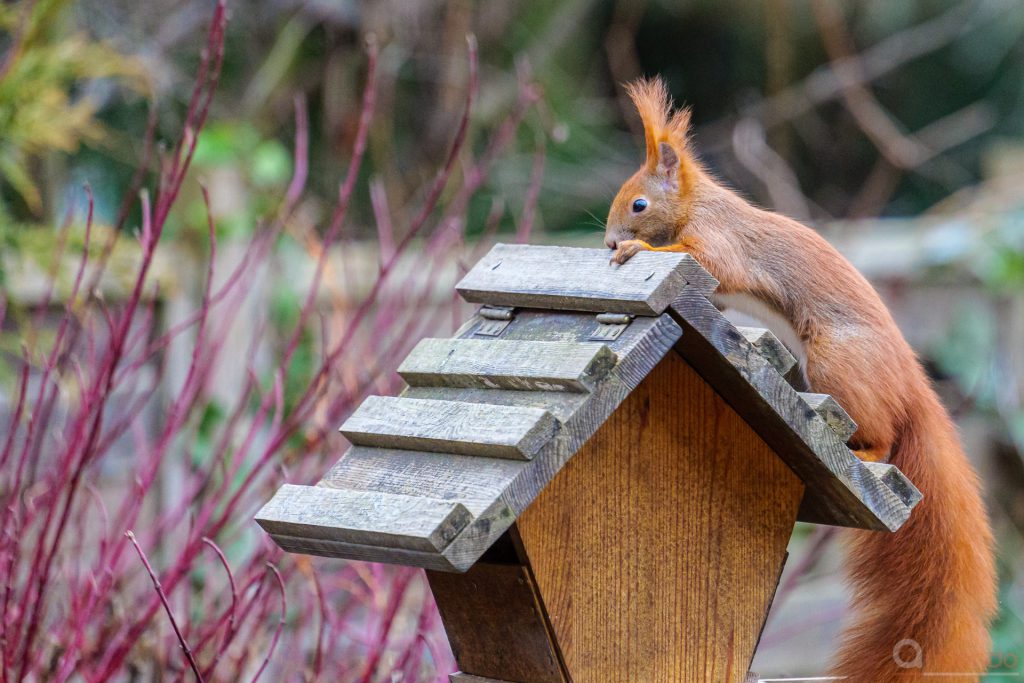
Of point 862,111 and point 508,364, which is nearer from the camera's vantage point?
point 508,364

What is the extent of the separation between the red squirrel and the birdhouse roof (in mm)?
97

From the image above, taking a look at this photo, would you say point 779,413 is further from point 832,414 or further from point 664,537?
point 664,537

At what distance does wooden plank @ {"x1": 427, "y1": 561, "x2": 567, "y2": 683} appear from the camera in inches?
49.5

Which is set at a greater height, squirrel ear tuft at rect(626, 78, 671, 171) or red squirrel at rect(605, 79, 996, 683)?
squirrel ear tuft at rect(626, 78, 671, 171)

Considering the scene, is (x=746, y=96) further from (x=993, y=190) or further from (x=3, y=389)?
(x=3, y=389)

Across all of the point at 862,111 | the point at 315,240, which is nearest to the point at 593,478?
the point at 315,240

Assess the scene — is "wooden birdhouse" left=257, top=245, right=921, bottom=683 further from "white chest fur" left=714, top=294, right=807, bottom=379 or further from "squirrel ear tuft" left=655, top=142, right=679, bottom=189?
"squirrel ear tuft" left=655, top=142, right=679, bottom=189

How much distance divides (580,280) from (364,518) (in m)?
0.35

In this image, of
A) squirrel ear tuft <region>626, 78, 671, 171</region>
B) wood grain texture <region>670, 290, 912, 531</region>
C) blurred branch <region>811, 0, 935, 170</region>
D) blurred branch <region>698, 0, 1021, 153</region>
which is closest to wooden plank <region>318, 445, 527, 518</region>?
wood grain texture <region>670, 290, 912, 531</region>

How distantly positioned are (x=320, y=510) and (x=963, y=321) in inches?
121

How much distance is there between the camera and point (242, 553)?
3.10m

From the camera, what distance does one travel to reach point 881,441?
1.41 m

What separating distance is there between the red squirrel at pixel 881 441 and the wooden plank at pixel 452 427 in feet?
1.17

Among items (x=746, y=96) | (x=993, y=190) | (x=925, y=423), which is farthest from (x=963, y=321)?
(x=746, y=96)
